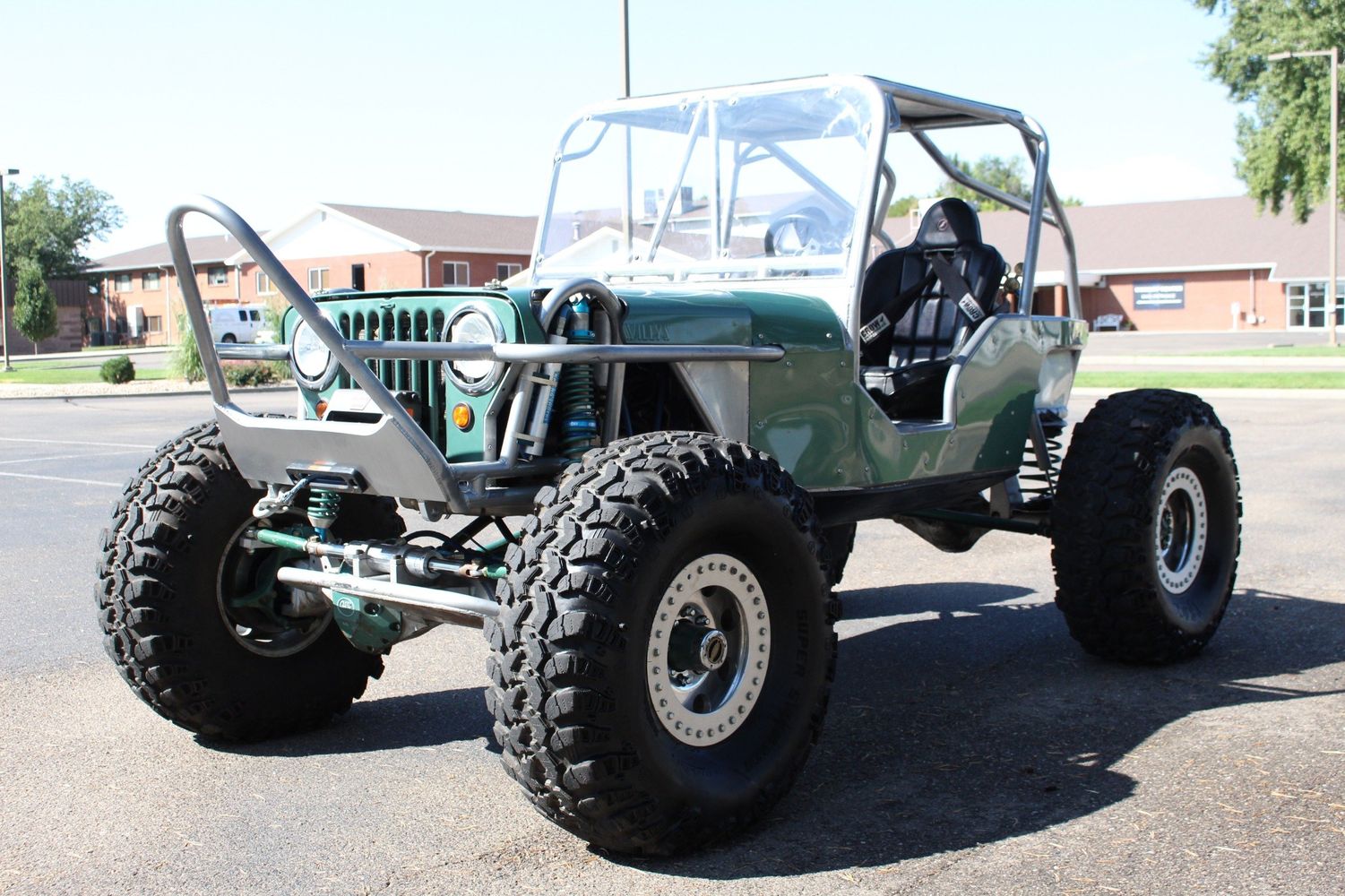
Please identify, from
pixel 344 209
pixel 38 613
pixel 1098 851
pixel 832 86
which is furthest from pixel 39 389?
pixel 1098 851

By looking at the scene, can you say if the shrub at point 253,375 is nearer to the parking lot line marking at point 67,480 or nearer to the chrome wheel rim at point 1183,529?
the parking lot line marking at point 67,480

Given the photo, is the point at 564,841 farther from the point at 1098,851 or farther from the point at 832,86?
the point at 832,86

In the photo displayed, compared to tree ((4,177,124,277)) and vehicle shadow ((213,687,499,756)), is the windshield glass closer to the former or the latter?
vehicle shadow ((213,687,499,756))

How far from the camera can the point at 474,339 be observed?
14.1ft

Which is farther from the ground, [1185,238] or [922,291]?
[1185,238]

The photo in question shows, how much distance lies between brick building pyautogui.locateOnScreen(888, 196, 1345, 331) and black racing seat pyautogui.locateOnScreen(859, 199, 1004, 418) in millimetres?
53408

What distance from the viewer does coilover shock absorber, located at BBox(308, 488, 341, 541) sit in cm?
450

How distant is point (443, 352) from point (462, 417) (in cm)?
39

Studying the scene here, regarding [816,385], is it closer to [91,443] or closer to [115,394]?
[91,443]

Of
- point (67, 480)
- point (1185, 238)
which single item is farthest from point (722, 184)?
point (1185, 238)

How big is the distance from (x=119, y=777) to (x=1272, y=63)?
39.8 metres

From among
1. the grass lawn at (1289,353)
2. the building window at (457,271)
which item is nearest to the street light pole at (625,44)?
the grass lawn at (1289,353)

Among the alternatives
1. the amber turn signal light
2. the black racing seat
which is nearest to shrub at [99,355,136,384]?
the black racing seat

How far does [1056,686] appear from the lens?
5.70 meters
